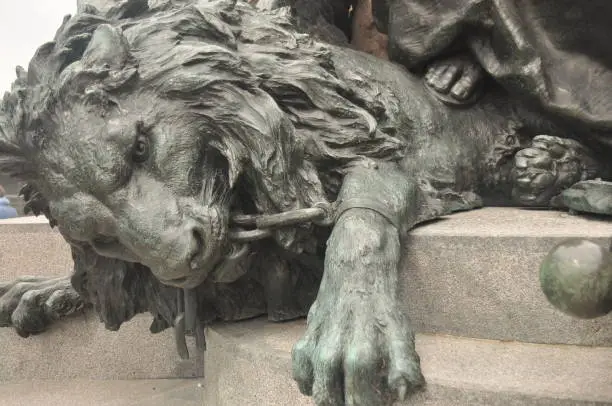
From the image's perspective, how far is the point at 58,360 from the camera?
2.17 m

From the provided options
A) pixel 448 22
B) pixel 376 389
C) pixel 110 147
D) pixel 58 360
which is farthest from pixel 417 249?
pixel 58 360

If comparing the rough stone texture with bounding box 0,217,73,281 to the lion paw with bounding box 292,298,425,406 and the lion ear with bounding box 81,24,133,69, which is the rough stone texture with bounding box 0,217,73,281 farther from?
the lion paw with bounding box 292,298,425,406

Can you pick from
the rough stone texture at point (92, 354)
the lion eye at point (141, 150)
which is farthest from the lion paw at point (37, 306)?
the lion eye at point (141, 150)

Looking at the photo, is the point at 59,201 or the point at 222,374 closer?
the point at 59,201

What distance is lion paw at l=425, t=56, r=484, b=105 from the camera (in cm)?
193

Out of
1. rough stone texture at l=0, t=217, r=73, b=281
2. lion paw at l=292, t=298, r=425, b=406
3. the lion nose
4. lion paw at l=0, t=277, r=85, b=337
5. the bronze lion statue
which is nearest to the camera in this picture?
lion paw at l=292, t=298, r=425, b=406

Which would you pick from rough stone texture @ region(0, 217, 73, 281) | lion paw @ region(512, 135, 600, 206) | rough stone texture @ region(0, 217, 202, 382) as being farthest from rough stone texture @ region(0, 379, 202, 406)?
lion paw @ region(512, 135, 600, 206)

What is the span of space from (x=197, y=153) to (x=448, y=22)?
990mm

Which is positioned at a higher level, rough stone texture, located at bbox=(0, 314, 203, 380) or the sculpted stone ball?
the sculpted stone ball

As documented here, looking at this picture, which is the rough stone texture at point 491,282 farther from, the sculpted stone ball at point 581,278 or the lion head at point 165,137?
the sculpted stone ball at point 581,278

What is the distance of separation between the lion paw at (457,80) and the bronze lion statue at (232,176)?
10.4 inches

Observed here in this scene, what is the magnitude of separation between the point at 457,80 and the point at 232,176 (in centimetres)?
99

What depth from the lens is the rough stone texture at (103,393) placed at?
191 cm

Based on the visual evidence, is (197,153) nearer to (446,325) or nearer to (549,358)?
(446,325)
